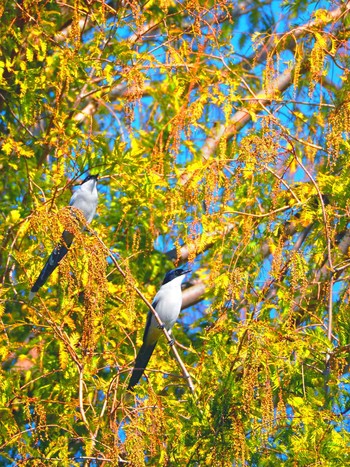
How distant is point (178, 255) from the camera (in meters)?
5.65

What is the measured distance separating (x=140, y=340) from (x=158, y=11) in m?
2.96

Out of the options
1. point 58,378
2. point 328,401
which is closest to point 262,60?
point 58,378

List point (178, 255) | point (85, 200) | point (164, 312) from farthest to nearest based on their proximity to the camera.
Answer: point (85, 200), point (164, 312), point (178, 255)

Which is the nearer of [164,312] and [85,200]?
[164,312]

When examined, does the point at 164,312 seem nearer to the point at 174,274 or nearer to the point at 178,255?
the point at 174,274

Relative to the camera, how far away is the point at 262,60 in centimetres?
1048

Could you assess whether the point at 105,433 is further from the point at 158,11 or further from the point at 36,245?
the point at 158,11

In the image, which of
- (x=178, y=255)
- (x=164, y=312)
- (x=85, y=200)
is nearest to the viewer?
(x=178, y=255)

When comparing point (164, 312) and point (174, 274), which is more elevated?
point (174, 274)

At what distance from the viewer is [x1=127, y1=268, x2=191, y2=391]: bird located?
24.3ft

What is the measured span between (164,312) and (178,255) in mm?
2145

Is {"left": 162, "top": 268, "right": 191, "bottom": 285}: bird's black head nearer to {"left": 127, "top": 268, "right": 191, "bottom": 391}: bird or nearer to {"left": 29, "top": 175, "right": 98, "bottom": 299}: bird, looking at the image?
{"left": 127, "top": 268, "right": 191, "bottom": 391}: bird

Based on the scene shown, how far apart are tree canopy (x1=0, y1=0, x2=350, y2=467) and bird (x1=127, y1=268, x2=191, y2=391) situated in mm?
147

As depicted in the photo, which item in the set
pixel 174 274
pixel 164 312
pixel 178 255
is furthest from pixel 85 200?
pixel 178 255
